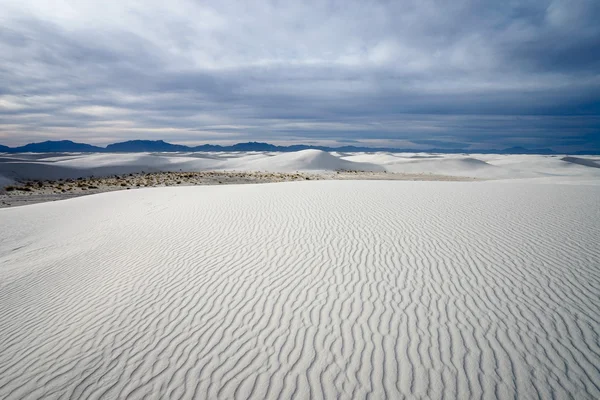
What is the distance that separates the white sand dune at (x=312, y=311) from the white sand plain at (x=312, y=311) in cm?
2

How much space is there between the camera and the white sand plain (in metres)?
3.53

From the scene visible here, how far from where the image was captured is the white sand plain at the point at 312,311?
3.53 m

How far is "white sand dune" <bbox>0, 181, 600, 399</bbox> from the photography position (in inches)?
139

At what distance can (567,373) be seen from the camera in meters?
3.49

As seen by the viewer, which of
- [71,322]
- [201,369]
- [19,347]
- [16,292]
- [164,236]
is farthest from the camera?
[164,236]

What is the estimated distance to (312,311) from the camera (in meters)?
4.75

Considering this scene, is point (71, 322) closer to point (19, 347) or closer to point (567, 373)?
point (19, 347)

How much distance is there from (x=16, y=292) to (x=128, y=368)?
4678 millimetres

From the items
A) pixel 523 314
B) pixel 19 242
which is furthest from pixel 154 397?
pixel 19 242

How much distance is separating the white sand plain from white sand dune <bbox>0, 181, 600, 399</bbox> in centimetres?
2

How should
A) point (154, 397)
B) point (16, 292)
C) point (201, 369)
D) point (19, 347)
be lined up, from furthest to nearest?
point (16, 292) → point (19, 347) → point (201, 369) → point (154, 397)

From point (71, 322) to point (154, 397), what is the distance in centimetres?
247

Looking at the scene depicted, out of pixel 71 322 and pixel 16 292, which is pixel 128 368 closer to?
pixel 71 322

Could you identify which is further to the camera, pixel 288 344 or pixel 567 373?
pixel 288 344
